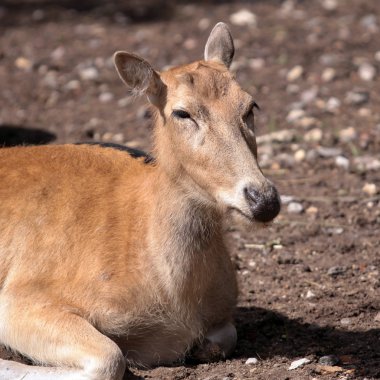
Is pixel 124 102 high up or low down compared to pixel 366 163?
down

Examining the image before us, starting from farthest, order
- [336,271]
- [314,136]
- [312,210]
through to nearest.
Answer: [314,136], [312,210], [336,271]

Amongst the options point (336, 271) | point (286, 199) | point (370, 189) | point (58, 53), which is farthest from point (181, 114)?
point (58, 53)

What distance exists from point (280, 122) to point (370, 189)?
2308mm

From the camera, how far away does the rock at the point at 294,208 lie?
29.9 feet

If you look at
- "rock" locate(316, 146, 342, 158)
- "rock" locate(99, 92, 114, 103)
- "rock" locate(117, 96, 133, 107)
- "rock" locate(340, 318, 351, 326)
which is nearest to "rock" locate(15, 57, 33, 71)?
"rock" locate(99, 92, 114, 103)

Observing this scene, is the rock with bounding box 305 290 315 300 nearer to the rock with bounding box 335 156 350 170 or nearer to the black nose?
the black nose

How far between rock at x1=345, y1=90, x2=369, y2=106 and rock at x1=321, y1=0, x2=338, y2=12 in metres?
4.08

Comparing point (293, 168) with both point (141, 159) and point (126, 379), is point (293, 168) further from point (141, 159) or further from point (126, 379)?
point (126, 379)

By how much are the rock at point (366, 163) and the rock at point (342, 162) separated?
95mm

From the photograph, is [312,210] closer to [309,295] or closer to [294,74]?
[309,295]

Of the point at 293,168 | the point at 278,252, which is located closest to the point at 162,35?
the point at 293,168

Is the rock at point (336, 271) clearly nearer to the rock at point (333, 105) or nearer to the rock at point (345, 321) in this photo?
the rock at point (345, 321)

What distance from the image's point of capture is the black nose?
5.56m

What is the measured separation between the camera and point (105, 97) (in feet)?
41.7
